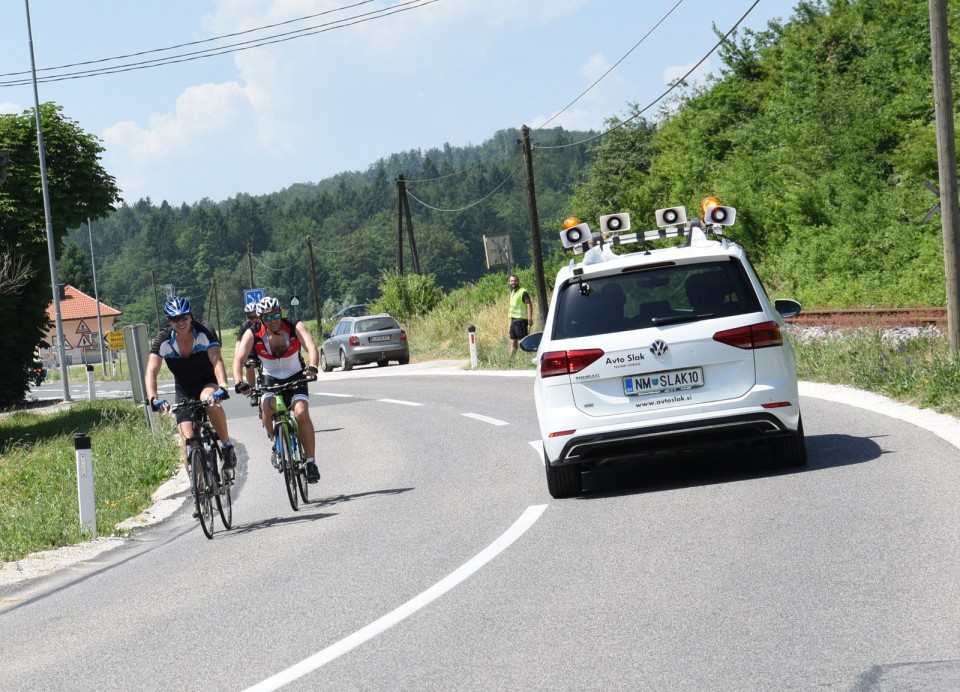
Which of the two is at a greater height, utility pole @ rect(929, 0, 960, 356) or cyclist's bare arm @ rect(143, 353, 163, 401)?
utility pole @ rect(929, 0, 960, 356)

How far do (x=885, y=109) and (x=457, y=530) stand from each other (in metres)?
30.6

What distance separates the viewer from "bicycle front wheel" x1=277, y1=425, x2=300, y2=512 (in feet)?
35.6

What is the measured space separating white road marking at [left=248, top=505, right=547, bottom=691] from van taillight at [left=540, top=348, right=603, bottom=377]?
109 centimetres

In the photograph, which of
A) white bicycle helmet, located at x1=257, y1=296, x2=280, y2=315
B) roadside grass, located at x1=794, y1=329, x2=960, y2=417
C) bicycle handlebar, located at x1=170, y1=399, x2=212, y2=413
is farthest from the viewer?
roadside grass, located at x1=794, y1=329, x2=960, y2=417

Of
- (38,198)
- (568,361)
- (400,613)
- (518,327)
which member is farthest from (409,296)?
(400,613)

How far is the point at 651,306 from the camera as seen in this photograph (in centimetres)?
936

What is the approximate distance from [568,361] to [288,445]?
9.54 feet

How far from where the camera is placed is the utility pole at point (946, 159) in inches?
586

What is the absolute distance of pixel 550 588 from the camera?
21.2 feet

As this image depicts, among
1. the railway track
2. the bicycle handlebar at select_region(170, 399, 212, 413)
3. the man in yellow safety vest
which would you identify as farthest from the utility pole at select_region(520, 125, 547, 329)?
the bicycle handlebar at select_region(170, 399, 212, 413)

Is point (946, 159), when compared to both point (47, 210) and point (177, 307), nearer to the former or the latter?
point (177, 307)

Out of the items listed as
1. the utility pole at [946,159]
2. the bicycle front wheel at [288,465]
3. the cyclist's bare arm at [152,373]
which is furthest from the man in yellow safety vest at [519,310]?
the cyclist's bare arm at [152,373]

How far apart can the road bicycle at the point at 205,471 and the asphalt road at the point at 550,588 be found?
27 centimetres

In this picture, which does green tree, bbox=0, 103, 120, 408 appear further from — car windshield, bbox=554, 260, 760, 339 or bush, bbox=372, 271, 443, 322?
car windshield, bbox=554, 260, 760, 339
